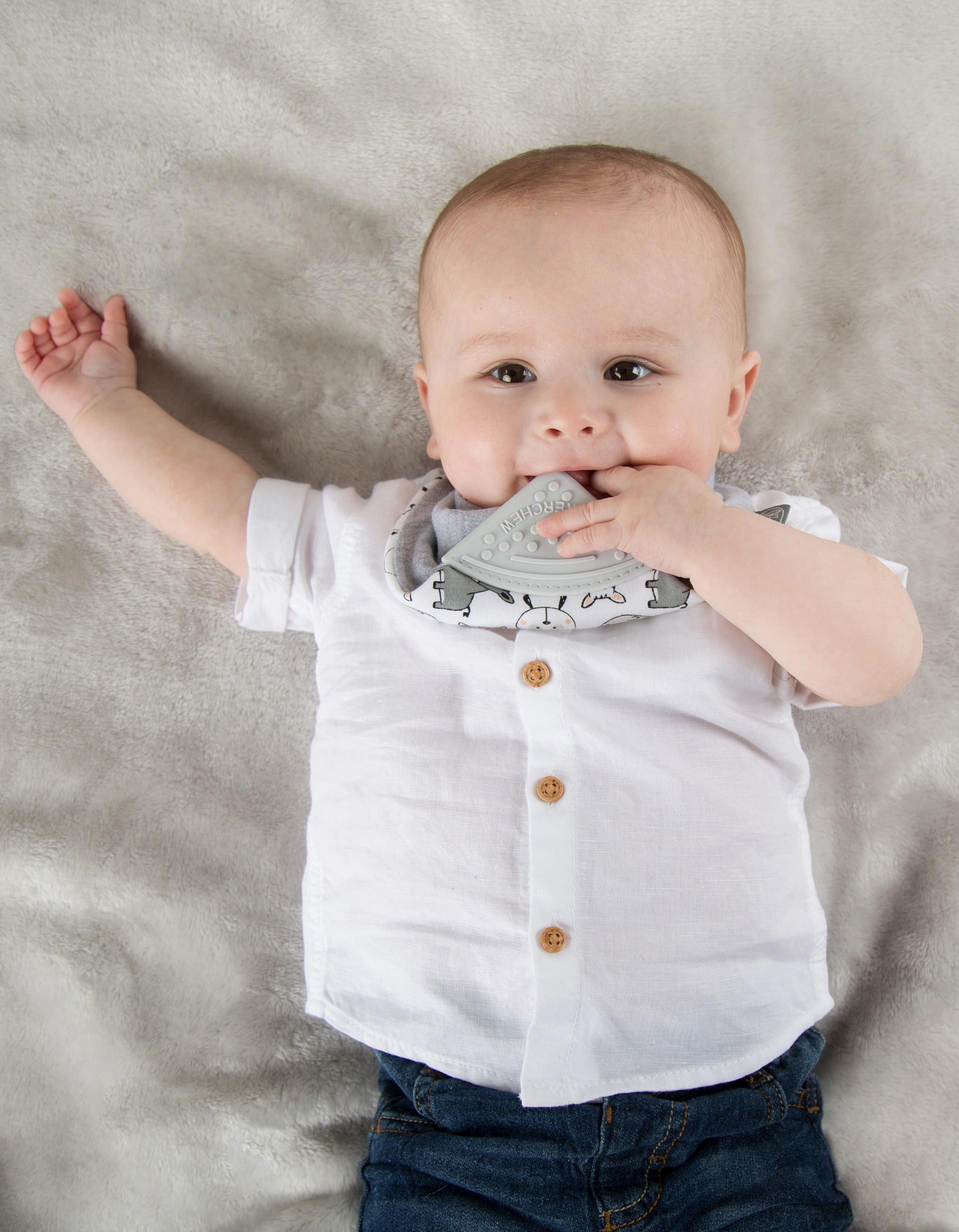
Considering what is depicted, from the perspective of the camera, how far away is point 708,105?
66.4 inches

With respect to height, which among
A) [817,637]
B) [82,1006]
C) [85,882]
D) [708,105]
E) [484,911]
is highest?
[708,105]

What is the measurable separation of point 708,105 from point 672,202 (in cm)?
47

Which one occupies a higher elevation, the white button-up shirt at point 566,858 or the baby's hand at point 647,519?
the baby's hand at point 647,519

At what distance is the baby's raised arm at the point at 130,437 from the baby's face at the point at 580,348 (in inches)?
16.7

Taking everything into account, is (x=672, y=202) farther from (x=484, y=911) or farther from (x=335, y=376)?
(x=484, y=911)

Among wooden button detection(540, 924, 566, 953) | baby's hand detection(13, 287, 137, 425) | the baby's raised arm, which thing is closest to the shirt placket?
wooden button detection(540, 924, 566, 953)

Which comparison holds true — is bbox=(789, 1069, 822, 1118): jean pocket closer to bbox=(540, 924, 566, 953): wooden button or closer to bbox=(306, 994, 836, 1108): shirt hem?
bbox=(306, 994, 836, 1108): shirt hem

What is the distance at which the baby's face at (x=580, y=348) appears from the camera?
1.30 metres

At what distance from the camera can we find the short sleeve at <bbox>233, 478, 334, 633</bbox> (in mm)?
1517

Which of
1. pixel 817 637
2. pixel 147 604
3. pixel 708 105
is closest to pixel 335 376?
pixel 147 604

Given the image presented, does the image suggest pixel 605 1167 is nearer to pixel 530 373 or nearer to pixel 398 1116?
pixel 398 1116

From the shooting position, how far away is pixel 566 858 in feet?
4.27

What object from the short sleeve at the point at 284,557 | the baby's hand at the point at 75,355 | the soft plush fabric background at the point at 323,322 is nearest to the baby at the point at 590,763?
the short sleeve at the point at 284,557

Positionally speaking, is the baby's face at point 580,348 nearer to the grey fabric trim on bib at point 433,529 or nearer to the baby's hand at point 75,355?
the grey fabric trim on bib at point 433,529
